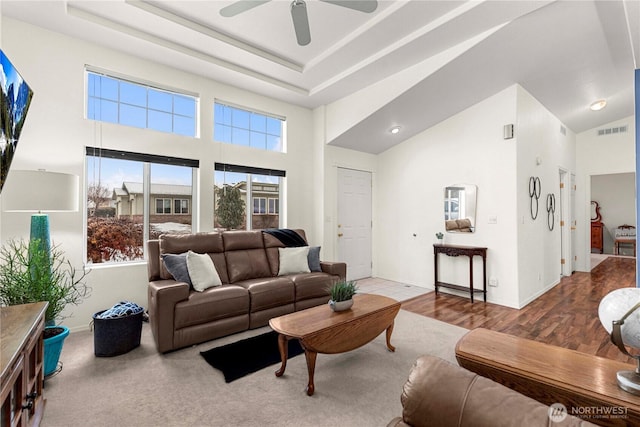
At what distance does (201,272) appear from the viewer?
314 cm

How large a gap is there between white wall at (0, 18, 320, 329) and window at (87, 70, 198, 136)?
12 cm

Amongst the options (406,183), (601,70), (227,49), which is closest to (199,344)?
(227,49)

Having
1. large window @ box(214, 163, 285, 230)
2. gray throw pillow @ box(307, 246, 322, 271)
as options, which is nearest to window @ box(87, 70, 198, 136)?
large window @ box(214, 163, 285, 230)

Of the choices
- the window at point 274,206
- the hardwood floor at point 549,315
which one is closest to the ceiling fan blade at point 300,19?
the window at point 274,206

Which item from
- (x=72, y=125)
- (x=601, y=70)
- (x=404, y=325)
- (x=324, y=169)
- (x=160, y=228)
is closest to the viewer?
(x=72, y=125)

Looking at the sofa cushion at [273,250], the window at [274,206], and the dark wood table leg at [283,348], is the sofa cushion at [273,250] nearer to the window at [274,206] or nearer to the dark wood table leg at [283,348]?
the window at [274,206]

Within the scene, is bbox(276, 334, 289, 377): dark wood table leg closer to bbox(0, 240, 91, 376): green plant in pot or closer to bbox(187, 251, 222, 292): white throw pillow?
bbox(187, 251, 222, 292): white throw pillow

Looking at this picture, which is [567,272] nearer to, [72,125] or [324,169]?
[324,169]

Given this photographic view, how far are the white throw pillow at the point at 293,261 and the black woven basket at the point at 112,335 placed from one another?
172cm

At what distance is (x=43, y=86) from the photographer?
301 cm

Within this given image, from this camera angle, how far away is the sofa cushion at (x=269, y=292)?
10.4 ft

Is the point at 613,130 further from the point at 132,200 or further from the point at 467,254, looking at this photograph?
the point at 132,200

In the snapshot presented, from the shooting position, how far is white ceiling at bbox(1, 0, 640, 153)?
Answer: 284 centimetres

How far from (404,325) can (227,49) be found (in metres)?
3.79
